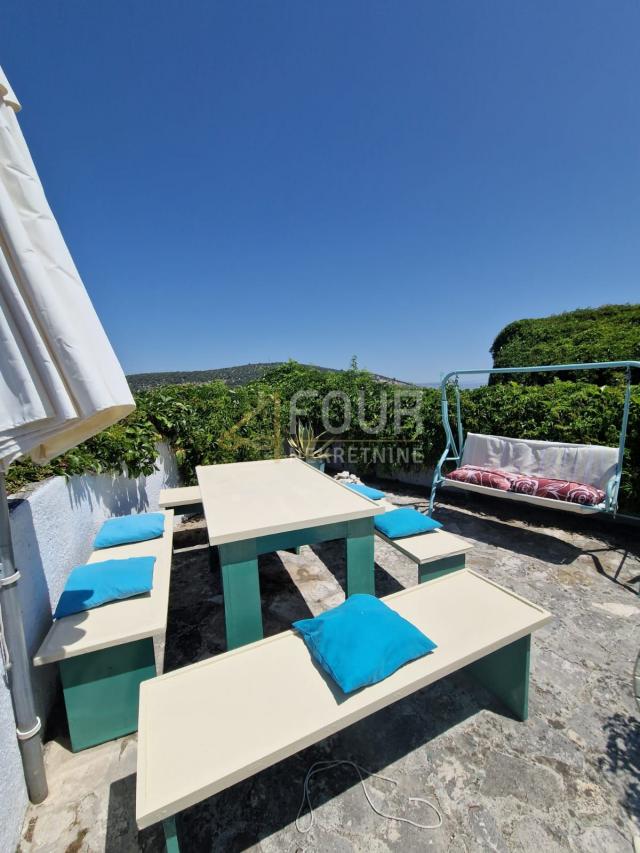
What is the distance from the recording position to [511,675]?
5.67ft

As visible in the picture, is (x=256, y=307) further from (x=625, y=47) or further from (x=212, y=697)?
(x=212, y=697)

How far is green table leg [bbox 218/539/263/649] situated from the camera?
6.01ft

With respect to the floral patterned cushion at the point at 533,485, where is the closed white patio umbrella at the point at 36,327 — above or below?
above

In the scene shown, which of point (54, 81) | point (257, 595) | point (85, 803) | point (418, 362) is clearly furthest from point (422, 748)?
point (418, 362)

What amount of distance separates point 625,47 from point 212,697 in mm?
6945

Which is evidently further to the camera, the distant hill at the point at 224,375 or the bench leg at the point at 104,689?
the distant hill at the point at 224,375

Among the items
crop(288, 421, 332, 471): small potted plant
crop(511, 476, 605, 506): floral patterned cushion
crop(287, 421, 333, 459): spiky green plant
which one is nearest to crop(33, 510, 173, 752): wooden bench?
crop(511, 476, 605, 506): floral patterned cushion

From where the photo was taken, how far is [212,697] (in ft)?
4.18

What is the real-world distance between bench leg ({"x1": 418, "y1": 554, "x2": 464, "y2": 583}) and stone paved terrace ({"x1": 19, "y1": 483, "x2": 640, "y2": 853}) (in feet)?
1.91

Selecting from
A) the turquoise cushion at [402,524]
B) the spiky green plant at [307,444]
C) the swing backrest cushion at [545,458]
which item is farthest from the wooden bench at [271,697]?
the spiky green plant at [307,444]

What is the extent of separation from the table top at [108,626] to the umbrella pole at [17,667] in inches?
5.9

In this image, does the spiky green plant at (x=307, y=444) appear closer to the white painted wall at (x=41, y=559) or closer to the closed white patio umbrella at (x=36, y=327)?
the white painted wall at (x=41, y=559)

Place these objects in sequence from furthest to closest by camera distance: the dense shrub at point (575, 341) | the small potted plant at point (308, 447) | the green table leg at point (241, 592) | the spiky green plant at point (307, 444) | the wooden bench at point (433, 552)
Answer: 1. the dense shrub at point (575, 341)
2. the spiky green plant at point (307, 444)
3. the small potted plant at point (308, 447)
4. the wooden bench at point (433, 552)
5. the green table leg at point (241, 592)

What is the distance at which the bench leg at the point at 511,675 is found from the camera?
65.5 inches
